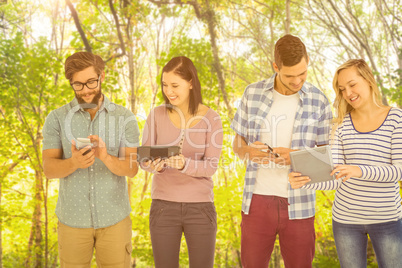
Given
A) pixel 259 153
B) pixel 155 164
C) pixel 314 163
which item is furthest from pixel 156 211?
pixel 314 163

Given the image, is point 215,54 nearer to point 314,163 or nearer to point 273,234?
point 273,234

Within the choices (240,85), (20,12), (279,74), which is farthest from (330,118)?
(20,12)

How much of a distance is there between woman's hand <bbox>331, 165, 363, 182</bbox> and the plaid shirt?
316 mm

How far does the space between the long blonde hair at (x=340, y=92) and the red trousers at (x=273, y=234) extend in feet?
1.84

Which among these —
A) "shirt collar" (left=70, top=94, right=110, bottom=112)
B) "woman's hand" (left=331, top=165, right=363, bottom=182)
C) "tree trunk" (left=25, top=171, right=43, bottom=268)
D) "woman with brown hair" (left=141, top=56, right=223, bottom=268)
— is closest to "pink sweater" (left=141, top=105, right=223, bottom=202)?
"woman with brown hair" (left=141, top=56, right=223, bottom=268)

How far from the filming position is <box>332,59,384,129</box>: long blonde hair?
199 centimetres

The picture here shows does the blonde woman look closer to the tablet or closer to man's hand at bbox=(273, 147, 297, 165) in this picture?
the tablet

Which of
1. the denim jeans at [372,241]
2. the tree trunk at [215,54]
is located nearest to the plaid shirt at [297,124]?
the denim jeans at [372,241]

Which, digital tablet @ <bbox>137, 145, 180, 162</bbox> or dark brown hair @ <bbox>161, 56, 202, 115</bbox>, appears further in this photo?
dark brown hair @ <bbox>161, 56, 202, 115</bbox>

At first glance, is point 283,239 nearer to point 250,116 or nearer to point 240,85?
point 250,116

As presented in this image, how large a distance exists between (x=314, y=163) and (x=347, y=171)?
17 centimetres

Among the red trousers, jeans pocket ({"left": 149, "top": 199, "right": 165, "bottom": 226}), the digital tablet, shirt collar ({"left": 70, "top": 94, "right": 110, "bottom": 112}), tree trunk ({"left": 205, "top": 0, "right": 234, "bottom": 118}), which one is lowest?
the red trousers

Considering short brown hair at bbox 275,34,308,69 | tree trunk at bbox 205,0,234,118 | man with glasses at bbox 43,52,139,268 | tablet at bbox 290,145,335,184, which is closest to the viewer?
tablet at bbox 290,145,335,184

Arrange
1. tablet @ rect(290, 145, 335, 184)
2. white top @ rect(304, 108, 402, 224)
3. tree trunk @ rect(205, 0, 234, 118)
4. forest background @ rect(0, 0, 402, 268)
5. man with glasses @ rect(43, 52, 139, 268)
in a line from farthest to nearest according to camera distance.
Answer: tree trunk @ rect(205, 0, 234, 118) < forest background @ rect(0, 0, 402, 268) < man with glasses @ rect(43, 52, 139, 268) < white top @ rect(304, 108, 402, 224) < tablet @ rect(290, 145, 335, 184)
